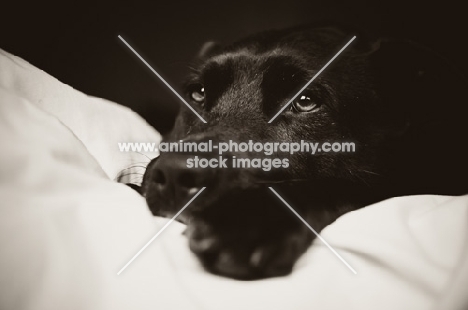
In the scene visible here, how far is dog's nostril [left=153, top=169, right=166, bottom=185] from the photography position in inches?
28.8

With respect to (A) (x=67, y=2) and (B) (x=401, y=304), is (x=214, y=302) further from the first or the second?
(A) (x=67, y=2)

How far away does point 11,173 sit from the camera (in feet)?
2.10

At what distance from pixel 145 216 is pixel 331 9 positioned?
976 mm

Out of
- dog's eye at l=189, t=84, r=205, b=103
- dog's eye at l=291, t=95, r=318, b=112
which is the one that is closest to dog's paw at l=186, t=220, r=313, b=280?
dog's eye at l=291, t=95, r=318, b=112

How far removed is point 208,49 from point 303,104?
19.6 inches

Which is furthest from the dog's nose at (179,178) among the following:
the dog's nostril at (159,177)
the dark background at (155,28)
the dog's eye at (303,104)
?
the dark background at (155,28)

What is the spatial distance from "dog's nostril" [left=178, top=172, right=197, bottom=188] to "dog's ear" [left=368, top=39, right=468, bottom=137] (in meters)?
0.77

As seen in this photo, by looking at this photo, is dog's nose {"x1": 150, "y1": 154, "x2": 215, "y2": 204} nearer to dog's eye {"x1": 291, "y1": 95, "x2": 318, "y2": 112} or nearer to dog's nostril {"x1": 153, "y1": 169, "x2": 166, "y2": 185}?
dog's nostril {"x1": 153, "y1": 169, "x2": 166, "y2": 185}

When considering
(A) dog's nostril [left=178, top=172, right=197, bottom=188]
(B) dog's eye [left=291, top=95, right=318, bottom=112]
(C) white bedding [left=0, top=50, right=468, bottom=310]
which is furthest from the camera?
(B) dog's eye [left=291, top=95, right=318, bottom=112]

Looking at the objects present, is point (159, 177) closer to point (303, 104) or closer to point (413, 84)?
point (303, 104)

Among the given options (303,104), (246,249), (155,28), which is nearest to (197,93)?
(155,28)

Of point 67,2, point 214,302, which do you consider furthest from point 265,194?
point 67,2

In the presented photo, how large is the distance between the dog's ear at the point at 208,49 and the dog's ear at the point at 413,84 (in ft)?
1.82

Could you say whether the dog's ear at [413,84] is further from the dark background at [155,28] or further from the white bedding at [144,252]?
the white bedding at [144,252]
